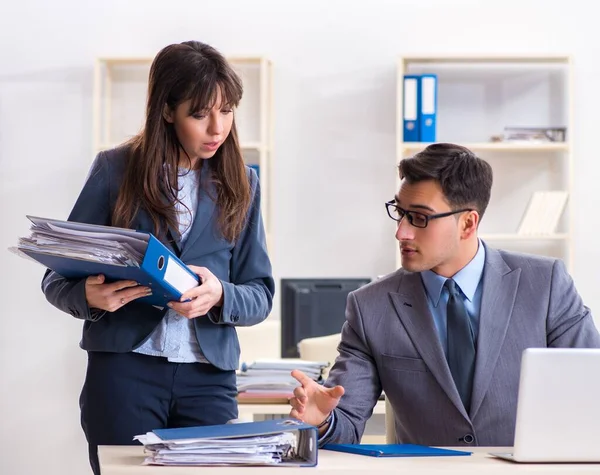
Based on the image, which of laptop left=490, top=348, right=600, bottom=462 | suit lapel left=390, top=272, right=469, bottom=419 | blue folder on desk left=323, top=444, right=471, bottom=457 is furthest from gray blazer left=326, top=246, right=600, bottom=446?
laptop left=490, top=348, right=600, bottom=462

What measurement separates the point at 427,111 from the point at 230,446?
3222 mm

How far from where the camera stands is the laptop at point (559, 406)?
58.4 inches

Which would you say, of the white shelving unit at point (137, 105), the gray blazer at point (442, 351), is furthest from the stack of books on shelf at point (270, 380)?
the white shelving unit at point (137, 105)

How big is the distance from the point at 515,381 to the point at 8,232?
3.51 m

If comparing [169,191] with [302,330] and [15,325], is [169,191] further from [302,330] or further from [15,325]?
[15,325]

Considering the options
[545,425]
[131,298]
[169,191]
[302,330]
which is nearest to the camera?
[545,425]

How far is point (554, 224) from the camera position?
4488 millimetres

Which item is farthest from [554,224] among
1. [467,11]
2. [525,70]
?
[467,11]

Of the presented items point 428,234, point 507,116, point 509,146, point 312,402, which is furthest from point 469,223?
point 507,116

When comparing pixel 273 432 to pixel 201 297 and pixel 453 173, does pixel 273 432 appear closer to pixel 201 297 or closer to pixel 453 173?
pixel 201 297

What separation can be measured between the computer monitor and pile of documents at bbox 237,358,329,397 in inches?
Answer: 27.1

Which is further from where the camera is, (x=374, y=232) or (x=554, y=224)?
(x=374, y=232)

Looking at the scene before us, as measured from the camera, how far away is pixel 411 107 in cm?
447

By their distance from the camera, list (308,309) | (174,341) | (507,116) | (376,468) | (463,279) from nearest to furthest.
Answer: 1. (376,468)
2. (174,341)
3. (463,279)
4. (308,309)
5. (507,116)
